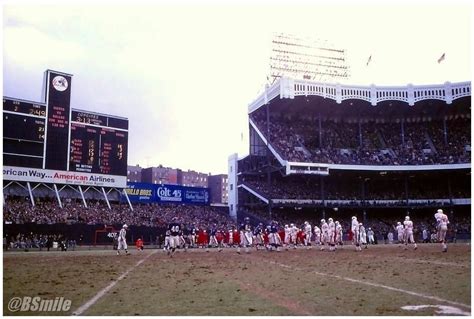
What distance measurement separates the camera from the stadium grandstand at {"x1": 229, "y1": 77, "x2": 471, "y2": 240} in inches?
2036

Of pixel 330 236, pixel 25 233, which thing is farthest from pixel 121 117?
pixel 330 236

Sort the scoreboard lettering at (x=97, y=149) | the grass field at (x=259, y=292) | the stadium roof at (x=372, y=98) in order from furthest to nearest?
the stadium roof at (x=372, y=98) < the scoreboard lettering at (x=97, y=149) < the grass field at (x=259, y=292)

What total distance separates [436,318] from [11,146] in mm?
37333

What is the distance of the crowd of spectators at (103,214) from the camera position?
3697cm

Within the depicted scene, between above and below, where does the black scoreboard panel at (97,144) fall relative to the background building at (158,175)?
below

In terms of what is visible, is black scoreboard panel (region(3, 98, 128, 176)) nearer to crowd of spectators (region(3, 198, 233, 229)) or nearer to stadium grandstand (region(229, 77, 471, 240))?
crowd of spectators (region(3, 198, 233, 229))

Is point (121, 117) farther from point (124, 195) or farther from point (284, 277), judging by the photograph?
point (284, 277)

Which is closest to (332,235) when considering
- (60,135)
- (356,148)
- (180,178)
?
(60,135)

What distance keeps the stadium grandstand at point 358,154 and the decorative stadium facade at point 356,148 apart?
0.12 meters

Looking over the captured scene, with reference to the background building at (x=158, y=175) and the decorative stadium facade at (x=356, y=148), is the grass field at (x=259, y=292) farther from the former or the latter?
the background building at (x=158, y=175)

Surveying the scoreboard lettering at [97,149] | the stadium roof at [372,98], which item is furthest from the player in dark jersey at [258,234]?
the stadium roof at [372,98]

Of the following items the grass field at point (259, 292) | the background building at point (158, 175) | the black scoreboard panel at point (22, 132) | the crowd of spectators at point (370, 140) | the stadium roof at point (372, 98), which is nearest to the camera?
the grass field at point (259, 292)

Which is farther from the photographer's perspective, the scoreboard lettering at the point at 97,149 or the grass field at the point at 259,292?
the scoreboard lettering at the point at 97,149

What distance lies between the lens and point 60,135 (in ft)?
129
